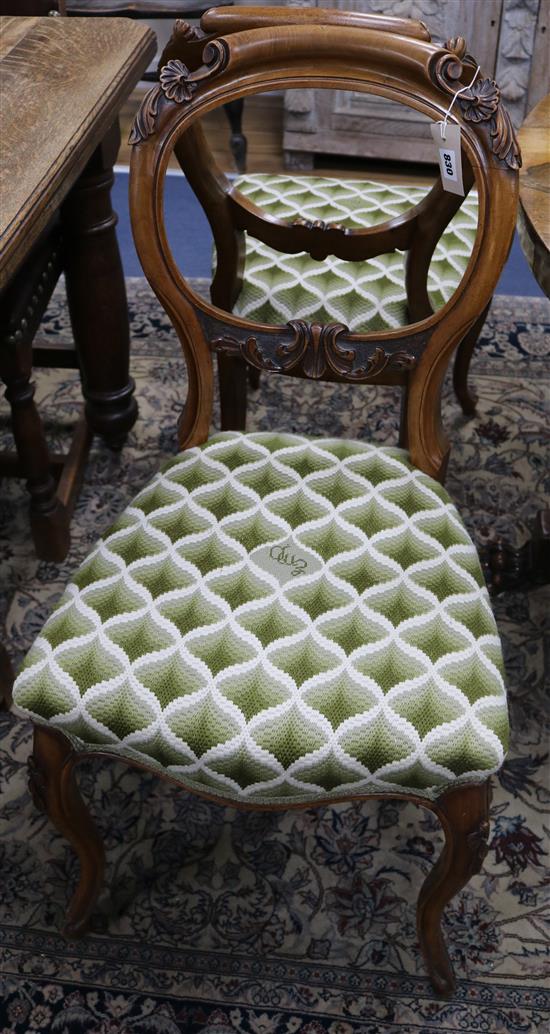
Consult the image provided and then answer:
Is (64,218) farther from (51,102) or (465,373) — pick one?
(465,373)

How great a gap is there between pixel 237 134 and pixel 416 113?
1.90 feet

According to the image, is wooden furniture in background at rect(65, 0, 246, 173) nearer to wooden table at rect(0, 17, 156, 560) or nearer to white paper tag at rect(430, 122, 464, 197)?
wooden table at rect(0, 17, 156, 560)

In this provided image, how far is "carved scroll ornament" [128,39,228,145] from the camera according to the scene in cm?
100

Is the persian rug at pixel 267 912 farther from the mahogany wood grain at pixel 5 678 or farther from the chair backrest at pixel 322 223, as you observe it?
the chair backrest at pixel 322 223

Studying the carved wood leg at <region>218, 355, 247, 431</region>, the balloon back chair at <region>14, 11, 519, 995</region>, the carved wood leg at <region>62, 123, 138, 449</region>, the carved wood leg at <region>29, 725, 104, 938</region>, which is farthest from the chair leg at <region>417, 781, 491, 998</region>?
the carved wood leg at <region>62, 123, 138, 449</region>

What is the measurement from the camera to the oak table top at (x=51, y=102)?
1.13m

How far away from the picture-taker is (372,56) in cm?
98

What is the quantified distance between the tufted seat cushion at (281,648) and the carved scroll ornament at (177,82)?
16.7 inches

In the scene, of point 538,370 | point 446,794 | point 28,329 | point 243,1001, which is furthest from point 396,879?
point 538,370

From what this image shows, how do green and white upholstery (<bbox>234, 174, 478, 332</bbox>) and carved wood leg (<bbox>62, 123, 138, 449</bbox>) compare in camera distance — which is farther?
carved wood leg (<bbox>62, 123, 138, 449</bbox>)

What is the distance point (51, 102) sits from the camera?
1388 millimetres

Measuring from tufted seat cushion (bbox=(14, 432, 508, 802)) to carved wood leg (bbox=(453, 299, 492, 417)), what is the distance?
0.89 meters

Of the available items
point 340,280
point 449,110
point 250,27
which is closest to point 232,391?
point 340,280

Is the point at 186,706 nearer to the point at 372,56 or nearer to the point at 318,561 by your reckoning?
the point at 318,561
